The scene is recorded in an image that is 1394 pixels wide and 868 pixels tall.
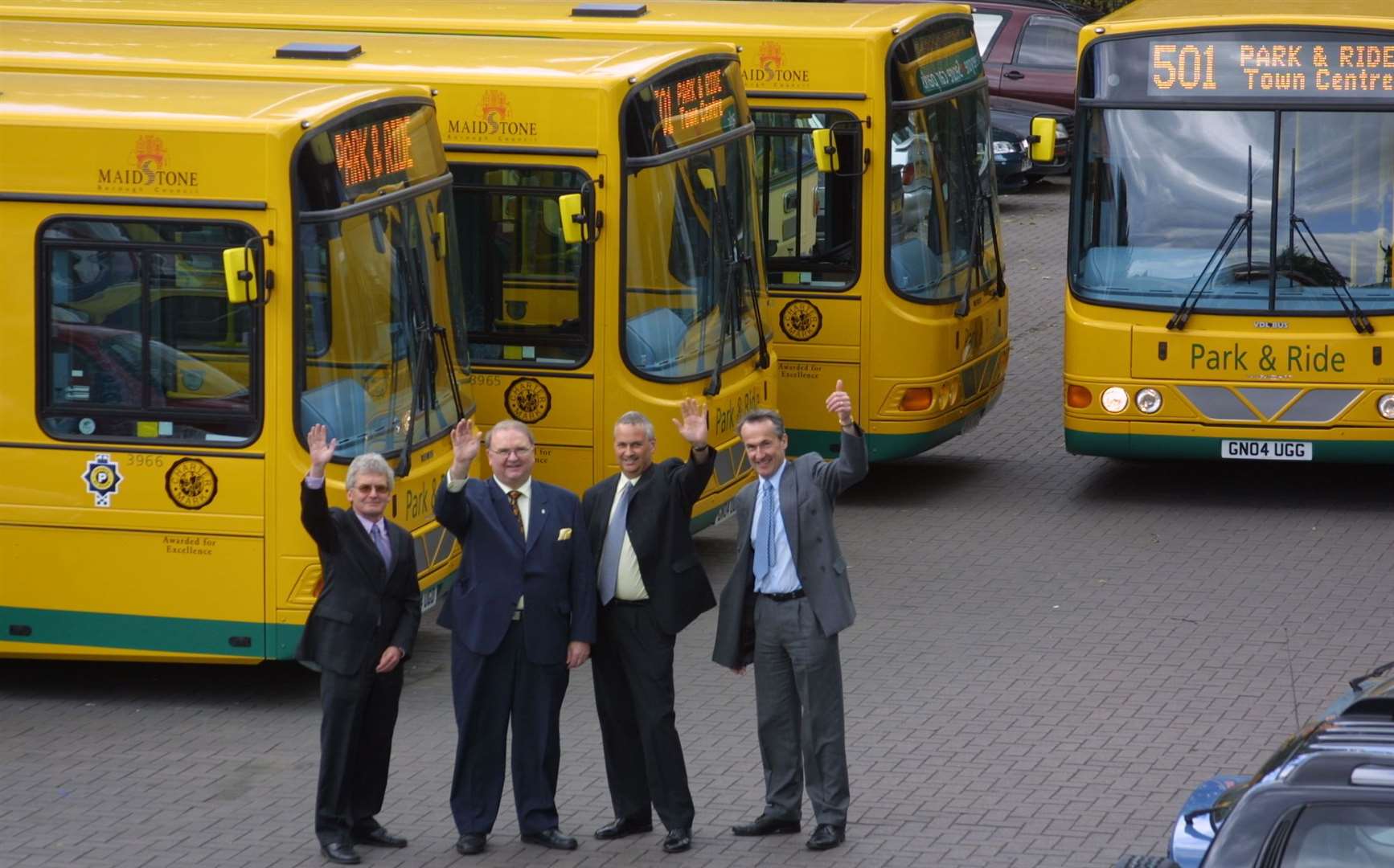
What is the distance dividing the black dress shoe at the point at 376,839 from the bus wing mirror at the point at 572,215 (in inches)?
160

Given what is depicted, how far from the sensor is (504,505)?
332 inches

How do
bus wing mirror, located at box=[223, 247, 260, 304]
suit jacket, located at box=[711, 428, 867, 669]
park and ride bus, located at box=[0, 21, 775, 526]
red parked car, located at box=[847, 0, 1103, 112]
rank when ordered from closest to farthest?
suit jacket, located at box=[711, 428, 867, 669], bus wing mirror, located at box=[223, 247, 260, 304], park and ride bus, located at box=[0, 21, 775, 526], red parked car, located at box=[847, 0, 1103, 112]

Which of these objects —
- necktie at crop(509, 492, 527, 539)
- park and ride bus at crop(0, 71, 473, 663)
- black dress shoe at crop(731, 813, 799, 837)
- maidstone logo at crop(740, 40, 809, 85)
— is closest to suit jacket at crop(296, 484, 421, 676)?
necktie at crop(509, 492, 527, 539)

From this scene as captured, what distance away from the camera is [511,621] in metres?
8.43

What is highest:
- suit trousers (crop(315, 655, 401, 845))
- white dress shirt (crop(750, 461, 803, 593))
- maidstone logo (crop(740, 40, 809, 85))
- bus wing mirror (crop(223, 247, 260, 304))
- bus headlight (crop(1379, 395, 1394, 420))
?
maidstone logo (crop(740, 40, 809, 85))

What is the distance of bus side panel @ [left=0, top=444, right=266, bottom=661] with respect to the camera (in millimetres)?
10086

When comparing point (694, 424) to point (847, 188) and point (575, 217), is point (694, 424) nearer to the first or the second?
point (575, 217)

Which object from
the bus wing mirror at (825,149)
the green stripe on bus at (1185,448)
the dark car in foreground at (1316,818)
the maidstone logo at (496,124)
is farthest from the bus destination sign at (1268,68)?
the dark car in foreground at (1316,818)

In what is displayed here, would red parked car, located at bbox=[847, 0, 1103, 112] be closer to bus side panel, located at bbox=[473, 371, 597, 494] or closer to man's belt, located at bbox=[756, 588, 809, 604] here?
bus side panel, located at bbox=[473, 371, 597, 494]

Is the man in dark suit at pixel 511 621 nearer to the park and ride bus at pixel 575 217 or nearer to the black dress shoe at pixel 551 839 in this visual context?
the black dress shoe at pixel 551 839

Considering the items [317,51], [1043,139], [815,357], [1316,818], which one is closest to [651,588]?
[1316,818]

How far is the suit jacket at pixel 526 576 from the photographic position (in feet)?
27.5

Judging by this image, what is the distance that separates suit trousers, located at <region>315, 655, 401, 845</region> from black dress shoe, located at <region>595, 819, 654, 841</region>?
865 millimetres

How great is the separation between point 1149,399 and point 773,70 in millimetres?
3115
